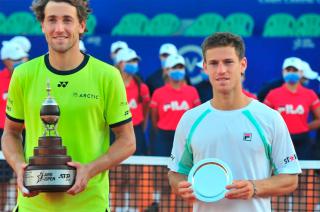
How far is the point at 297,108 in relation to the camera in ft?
43.0

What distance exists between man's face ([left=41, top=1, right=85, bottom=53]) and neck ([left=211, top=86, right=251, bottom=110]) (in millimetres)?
922

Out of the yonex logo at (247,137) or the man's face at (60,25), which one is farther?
the man's face at (60,25)

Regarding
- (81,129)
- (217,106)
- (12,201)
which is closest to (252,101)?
(217,106)

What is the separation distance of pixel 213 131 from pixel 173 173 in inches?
15.6

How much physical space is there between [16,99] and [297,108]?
782cm

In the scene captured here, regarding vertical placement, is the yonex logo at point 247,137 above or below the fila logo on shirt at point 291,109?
below

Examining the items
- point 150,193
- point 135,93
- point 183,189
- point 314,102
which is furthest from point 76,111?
point 314,102

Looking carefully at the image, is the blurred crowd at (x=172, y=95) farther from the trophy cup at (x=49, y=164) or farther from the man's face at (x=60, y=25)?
the trophy cup at (x=49, y=164)

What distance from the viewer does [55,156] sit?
17.6 ft

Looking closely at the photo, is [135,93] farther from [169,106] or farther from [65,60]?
[65,60]

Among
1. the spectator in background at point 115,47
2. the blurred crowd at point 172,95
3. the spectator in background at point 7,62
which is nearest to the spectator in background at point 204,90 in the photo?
the blurred crowd at point 172,95

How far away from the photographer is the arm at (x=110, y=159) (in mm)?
5422

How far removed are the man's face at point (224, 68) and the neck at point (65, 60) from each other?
0.82 m

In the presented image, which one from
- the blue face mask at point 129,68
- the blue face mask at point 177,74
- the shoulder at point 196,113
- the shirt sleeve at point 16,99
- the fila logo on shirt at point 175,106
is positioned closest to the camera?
the shoulder at point 196,113
